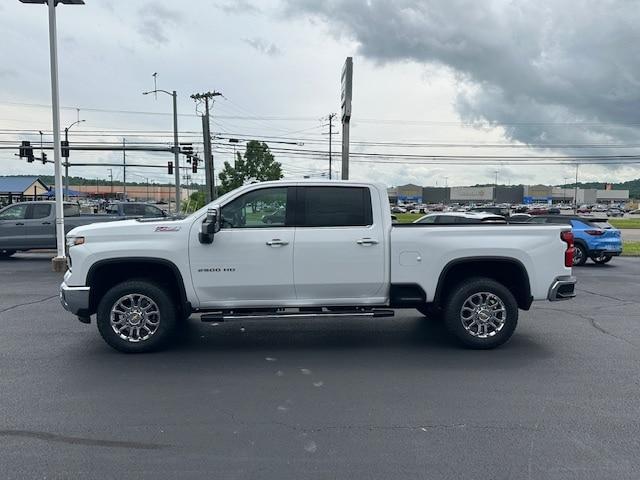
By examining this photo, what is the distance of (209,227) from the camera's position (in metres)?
5.53

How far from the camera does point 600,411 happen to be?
171 inches

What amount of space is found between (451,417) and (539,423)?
68 centimetres

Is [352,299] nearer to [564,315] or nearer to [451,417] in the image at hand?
[451,417]

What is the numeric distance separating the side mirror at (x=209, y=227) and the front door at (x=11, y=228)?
12.4 meters

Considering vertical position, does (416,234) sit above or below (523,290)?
above

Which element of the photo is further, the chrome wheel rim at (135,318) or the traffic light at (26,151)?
the traffic light at (26,151)

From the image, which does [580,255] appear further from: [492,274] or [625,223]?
[625,223]

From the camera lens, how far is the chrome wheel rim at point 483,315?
19.8ft

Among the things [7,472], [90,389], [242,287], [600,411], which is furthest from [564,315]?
[7,472]

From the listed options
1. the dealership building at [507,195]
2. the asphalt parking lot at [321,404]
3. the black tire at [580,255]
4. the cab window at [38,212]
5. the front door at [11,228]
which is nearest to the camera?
the asphalt parking lot at [321,404]

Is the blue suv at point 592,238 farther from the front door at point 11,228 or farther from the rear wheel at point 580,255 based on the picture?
the front door at point 11,228

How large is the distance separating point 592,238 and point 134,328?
13.7m

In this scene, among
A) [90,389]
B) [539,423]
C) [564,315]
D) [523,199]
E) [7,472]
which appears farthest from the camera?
[523,199]

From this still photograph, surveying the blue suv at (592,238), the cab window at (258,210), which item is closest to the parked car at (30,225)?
the cab window at (258,210)
